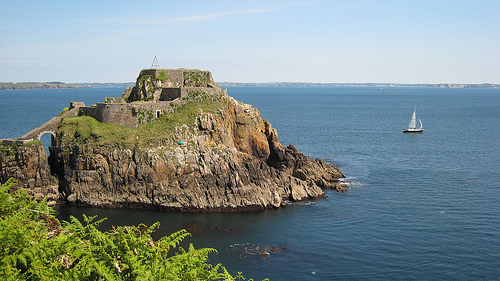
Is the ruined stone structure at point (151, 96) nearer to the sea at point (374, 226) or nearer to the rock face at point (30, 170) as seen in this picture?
the rock face at point (30, 170)

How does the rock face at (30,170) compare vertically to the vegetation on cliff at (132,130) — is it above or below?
below

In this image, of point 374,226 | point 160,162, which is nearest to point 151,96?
point 160,162

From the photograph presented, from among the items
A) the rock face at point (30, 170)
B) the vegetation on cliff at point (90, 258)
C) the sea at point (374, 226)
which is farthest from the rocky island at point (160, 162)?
the vegetation on cliff at point (90, 258)

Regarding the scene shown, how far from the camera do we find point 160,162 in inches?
2224

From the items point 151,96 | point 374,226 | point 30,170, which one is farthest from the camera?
point 151,96

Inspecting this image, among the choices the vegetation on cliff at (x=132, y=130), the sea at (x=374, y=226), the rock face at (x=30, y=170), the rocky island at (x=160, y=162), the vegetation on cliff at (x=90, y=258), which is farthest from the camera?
the vegetation on cliff at (x=132, y=130)

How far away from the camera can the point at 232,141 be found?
65.4 meters

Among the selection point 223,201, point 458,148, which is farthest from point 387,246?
point 458,148

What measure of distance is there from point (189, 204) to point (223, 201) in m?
3.99

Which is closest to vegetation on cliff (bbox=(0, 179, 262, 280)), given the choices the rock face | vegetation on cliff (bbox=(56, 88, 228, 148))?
the rock face

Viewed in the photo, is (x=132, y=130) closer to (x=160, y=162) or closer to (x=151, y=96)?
(x=160, y=162)

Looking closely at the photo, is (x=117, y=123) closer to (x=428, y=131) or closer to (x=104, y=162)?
(x=104, y=162)

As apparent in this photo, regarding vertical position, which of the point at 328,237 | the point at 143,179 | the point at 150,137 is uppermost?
the point at 150,137

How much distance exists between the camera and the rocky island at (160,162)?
54844 millimetres
